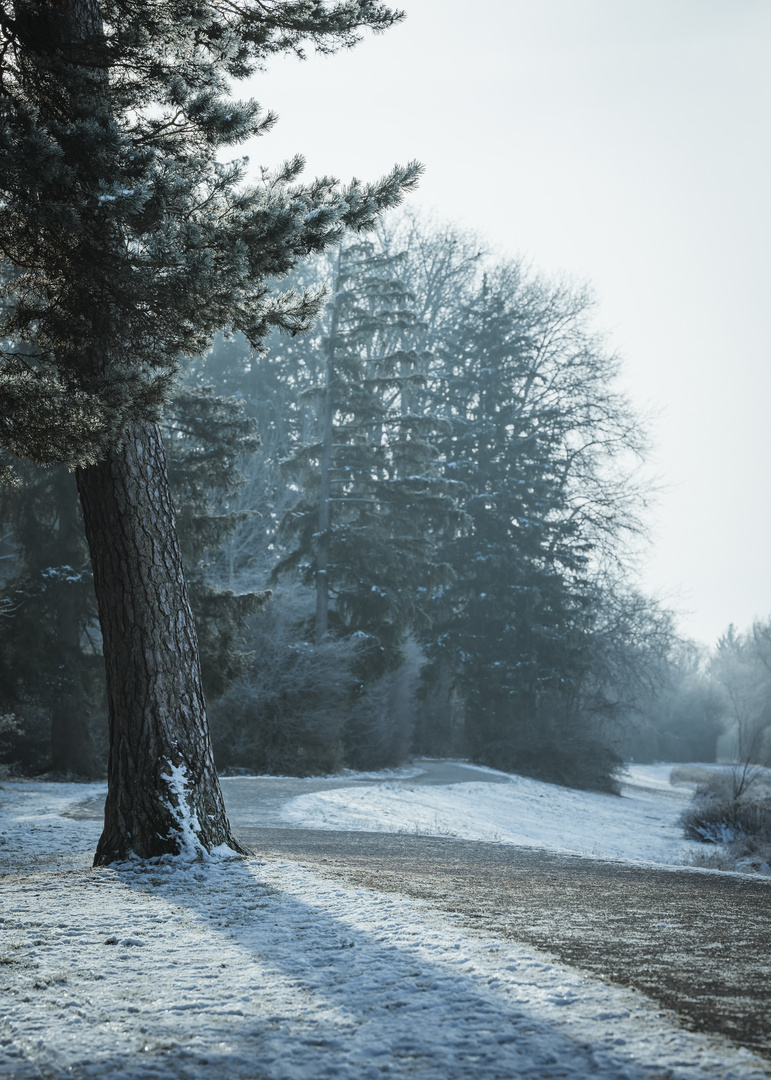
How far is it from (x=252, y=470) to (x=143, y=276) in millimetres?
22112

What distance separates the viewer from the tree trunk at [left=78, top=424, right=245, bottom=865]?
19.1 feet

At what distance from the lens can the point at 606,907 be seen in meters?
4.74

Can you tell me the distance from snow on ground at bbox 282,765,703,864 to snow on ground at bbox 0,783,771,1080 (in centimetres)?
628

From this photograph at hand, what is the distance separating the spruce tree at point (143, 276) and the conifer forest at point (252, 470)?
0.02 metres

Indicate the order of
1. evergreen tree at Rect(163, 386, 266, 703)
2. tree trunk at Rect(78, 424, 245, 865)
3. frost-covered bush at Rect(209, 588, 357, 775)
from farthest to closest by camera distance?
frost-covered bush at Rect(209, 588, 357, 775) < evergreen tree at Rect(163, 386, 266, 703) < tree trunk at Rect(78, 424, 245, 865)

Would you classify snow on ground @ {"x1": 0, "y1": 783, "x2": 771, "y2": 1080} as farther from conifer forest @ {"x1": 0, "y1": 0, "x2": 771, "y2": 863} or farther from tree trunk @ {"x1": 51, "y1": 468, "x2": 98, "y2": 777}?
tree trunk @ {"x1": 51, "y1": 468, "x2": 98, "y2": 777}

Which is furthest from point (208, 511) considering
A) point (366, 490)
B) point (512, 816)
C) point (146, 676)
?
point (146, 676)

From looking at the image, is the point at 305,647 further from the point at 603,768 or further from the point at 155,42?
the point at 155,42

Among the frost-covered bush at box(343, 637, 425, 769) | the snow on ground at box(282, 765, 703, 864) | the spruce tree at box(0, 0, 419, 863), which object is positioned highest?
the spruce tree at box(0, 0, 419, 863)

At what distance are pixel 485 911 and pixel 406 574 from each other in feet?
67.0

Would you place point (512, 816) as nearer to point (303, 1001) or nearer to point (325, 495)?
point (325, 495)

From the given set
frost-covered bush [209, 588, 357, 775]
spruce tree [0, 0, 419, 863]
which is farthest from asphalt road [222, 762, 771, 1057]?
frost-covered bush [209, 588, 357, 775]

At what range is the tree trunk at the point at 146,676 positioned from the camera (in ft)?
19.1

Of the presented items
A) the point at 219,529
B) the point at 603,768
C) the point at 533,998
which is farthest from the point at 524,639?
the point at 533,998
